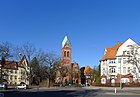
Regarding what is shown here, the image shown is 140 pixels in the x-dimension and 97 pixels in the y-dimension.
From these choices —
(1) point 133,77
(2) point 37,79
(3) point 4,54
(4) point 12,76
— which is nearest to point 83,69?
(4) point 12,76

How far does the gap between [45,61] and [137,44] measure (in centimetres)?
3159

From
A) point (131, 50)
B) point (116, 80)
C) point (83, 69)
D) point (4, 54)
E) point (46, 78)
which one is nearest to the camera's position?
point (4, 54)

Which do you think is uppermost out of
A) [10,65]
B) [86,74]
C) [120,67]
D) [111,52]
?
[111,52]

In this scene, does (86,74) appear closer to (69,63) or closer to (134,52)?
(69,63)

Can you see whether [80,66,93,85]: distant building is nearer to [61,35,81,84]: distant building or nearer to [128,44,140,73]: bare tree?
[61,35,81,84]: distant building

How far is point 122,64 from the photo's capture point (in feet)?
307

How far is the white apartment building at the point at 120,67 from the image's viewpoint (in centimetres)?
9147

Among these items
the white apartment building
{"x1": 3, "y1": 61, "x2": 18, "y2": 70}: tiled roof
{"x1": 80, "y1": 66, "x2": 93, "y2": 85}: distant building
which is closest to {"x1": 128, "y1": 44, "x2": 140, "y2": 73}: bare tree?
the white apartment building

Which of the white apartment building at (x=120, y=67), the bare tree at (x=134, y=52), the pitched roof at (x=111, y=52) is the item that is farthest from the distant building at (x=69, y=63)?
the bare tree at (x=134, y=52)

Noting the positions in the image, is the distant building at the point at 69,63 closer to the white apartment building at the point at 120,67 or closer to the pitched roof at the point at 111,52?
the pitched roof at the point at 111,52

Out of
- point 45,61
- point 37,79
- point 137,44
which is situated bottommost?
point 37,79

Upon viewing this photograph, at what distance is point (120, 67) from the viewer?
91.8m

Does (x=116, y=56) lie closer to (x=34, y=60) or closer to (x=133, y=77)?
(x=133, y=77)

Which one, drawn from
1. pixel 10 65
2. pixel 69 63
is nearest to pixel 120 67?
pixel 10 65
